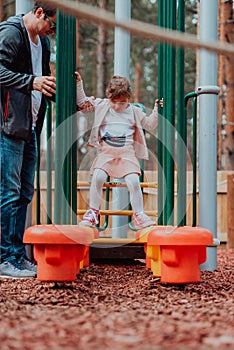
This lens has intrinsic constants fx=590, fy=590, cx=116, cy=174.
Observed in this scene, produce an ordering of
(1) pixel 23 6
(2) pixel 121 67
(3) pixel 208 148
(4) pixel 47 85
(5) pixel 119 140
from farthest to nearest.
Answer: (2) pixel 121 67, (1) pixel 23 6, (3) pixel 208 148, (5) pixel 119 140, (4) pixel 47 85

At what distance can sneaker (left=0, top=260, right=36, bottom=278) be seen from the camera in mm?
3447

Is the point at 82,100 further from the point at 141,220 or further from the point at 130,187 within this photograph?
the point at 141,220

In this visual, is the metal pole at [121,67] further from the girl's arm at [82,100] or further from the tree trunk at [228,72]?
the tree trunk at [228,72]

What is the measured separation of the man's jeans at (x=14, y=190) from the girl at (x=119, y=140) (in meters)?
0.42

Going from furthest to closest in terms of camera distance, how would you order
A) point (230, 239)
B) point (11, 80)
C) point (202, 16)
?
point (230, 239) → point (202, 16) → point (11, 80)

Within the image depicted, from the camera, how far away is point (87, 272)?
399 cm

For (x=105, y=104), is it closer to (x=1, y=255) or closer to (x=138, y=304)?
(x=1, y=255)

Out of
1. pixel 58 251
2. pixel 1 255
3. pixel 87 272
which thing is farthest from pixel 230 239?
pixel 58 251

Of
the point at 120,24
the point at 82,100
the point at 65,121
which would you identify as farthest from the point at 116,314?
the point at 82,100

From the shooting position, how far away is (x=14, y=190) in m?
3.50

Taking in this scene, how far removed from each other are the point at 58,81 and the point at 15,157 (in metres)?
0.64

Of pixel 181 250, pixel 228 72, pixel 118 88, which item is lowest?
pixel 181 250

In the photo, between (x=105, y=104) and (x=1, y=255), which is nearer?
(x=1, y=255)

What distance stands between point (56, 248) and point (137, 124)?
4.40ft
